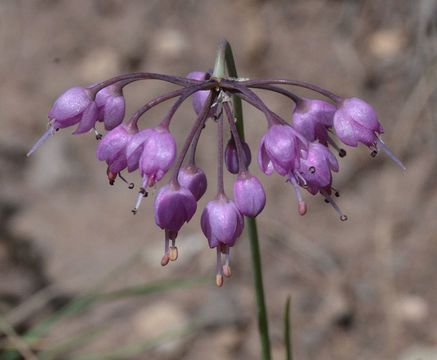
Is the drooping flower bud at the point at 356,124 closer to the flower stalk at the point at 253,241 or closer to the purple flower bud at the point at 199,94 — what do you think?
the flower stalk at the point at 253,241

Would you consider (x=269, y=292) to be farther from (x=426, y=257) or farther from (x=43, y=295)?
(x=43, y=295)

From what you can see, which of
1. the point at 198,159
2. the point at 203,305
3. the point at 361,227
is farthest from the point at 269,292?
the point at 198,159

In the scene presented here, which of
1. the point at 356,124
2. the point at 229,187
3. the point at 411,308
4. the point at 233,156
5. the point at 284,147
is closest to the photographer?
the point at 284,147

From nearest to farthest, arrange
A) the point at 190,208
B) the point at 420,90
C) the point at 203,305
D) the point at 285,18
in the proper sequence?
the point at 190,208
the point at 203,305
the point at 420,90
the point at 285,18

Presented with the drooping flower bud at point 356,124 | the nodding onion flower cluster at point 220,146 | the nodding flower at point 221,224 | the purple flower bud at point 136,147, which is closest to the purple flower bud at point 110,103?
the nodding onion flower cluster at point 220,146

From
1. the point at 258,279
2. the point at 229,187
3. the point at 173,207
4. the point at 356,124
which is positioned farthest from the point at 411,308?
the point at 173,207

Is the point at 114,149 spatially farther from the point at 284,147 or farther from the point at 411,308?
the point at 411,308
